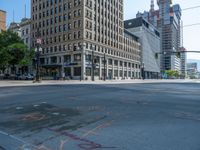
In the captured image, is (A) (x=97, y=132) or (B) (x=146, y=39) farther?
(B) (x=146, y=39)

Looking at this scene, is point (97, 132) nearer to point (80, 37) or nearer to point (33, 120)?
point (33, 120)

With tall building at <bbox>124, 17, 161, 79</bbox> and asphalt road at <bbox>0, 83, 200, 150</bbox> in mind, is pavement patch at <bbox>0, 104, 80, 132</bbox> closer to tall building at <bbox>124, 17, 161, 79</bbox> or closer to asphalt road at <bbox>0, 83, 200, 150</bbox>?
asphalt road at <bbox>0, 83, 200, 150</bbox>

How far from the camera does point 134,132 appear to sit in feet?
18.5

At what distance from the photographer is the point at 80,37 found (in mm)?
61594

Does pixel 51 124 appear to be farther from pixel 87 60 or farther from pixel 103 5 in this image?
pixel 103 5

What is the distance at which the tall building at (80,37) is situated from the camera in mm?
62188

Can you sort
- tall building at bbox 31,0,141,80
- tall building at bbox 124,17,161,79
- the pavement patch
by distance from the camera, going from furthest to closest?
1. tall building at bbox 124,17,161,79
2. tall building at bbox 31,0,141,80
3. the pavement patch

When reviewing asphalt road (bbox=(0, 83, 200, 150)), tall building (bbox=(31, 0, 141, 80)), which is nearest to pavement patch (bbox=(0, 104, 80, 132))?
asphalt road (bbox=(0, 83, 200, 150))

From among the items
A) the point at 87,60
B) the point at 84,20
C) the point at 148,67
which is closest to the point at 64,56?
the point at 87,60

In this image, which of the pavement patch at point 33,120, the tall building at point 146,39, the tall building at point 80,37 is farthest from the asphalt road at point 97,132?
the tall building at point 146,39

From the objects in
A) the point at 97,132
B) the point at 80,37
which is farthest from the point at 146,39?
the point at 97,132

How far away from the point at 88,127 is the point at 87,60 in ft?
185

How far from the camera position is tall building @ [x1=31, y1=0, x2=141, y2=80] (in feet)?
204

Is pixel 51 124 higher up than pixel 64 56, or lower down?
lower down
